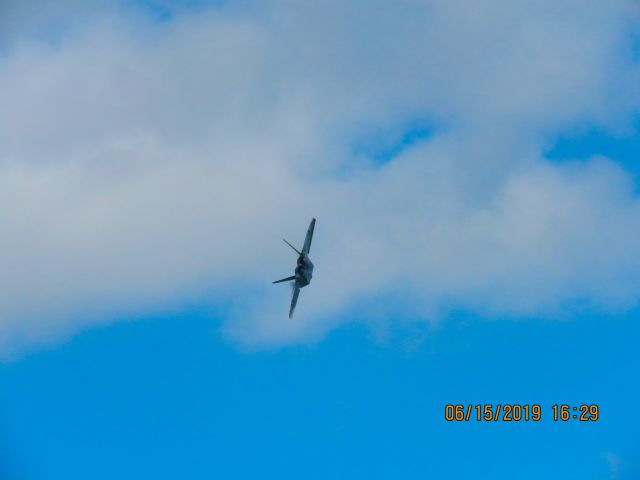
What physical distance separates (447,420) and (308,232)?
4186 centimetres

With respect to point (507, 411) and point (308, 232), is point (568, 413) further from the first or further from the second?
point (308, 232)

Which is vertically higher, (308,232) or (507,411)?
(308,232)

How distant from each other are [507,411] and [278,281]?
154ft

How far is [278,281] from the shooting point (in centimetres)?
18012

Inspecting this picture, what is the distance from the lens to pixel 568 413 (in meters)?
187

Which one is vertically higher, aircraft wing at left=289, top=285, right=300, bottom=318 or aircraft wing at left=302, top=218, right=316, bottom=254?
aircraft wing at left=302, top=218, right=316, bottom=254

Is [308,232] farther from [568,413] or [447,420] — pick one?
[568,413]

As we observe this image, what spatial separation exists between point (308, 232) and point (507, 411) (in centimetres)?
4762

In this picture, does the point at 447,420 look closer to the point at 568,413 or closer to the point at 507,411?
the point at 507,411

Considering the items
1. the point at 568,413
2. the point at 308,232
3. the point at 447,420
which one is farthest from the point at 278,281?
the point at 568,413

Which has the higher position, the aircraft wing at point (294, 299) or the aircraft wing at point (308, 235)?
the aircraft wing at point (308, 235)

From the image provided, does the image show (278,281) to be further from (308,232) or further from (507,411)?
(507,411)

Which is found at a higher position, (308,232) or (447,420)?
(308,232)

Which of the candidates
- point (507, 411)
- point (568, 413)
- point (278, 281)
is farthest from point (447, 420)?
point (278, 281)
